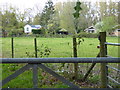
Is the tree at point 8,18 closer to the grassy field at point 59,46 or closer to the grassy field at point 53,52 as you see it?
the grassy field at point 53,52

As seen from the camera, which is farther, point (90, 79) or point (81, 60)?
point (90, 79)

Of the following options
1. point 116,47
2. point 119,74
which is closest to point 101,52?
point 116,47

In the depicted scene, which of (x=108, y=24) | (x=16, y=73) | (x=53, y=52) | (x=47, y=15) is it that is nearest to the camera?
(x=16, y=73)

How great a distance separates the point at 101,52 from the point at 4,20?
2.90 ft

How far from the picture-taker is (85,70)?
1903 millimetres

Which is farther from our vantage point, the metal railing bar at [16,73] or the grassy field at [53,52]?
the grassy field at [53,52]

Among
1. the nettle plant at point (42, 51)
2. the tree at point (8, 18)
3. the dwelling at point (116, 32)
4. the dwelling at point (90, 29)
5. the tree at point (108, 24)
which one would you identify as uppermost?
the tree at point (8, 18)

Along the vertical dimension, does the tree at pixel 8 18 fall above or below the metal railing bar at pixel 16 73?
above

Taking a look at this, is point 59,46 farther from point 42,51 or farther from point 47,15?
point 47,15

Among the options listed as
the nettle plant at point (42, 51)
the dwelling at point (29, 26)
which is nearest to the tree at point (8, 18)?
the dwelling at point (29, 26)

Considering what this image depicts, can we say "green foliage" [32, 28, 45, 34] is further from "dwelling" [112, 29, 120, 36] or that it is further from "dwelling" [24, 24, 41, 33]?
"dwelling" [112, 29, 120, 36]

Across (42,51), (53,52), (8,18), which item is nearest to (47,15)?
(8,18)

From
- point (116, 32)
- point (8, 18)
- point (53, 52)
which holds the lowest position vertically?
point (53, 52)

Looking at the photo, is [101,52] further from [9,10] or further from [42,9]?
[9,10]
